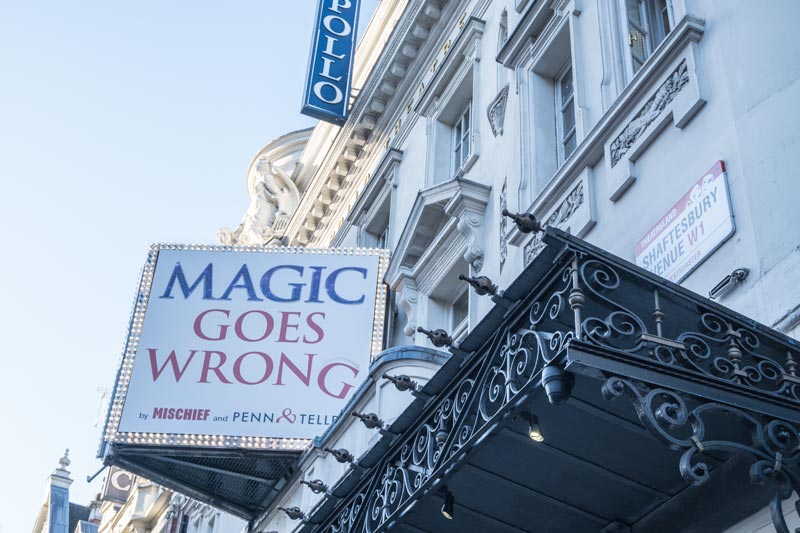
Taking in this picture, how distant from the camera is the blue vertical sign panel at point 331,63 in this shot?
2441cm

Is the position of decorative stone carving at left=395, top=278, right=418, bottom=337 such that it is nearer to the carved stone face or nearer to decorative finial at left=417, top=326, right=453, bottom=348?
decorative finial at left=417, top=326, right=453, bottom=348

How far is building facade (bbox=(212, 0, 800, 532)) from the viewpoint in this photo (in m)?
7.78

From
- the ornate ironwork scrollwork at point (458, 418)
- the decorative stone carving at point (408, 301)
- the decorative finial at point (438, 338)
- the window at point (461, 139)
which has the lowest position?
the ornate ironwork scrollwork at point (458, 418)

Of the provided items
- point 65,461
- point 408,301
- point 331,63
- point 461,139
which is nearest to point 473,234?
point 408,301

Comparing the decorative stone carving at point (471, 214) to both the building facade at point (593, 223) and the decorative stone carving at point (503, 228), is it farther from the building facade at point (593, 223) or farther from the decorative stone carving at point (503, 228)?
the decorative stone carving at point (503, 228)

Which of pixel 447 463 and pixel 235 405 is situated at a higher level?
pixel 235 405

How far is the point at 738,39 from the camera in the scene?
32.6ft

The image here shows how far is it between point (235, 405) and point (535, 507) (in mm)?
9222

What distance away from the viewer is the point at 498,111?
53.5ft

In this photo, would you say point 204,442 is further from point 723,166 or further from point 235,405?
point 723,166

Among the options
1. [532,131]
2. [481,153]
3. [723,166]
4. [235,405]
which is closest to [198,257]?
[235,405]

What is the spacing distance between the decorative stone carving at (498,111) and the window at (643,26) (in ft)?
11.5

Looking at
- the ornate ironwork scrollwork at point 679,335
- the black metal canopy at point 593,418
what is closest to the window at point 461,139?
the black metal canopy at point 593,418

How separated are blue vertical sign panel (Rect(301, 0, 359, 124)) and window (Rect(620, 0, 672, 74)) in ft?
39.4
